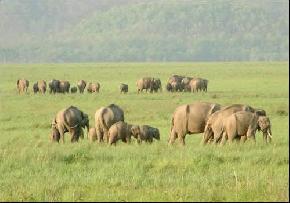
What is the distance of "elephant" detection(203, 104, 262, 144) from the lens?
1830cm

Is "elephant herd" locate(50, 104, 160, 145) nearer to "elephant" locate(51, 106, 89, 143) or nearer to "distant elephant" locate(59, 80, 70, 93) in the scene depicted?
"elephant" locate(51, 106, 89, 143)

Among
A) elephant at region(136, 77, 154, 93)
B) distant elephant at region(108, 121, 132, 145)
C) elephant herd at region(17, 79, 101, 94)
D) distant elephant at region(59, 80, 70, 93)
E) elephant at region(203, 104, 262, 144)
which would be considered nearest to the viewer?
elephant at region(203, 104, 262, 144)

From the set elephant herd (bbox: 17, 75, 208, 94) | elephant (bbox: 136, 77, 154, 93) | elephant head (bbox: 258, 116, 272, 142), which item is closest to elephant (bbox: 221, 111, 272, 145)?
elephant head (bbox: 258, 116, 272, 142)

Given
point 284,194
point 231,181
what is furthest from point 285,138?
point 284,194

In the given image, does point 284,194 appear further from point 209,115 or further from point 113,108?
point 113,108

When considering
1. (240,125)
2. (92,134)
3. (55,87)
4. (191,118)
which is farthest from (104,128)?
(55,87)

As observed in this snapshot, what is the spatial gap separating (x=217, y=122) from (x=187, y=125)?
6.09 ft

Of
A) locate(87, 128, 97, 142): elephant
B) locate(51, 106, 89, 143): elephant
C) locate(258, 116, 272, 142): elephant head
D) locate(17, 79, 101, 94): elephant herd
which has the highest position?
locate(258, 116, 272, 142): elephant head

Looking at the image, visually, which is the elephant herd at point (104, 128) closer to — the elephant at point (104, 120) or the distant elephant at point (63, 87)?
the elephant at point (104, 120)

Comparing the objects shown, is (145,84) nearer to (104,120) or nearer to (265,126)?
(104,120)

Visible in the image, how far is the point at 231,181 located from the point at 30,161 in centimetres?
502

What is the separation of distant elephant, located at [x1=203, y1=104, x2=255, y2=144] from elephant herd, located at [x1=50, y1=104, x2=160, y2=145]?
1929 millimetres

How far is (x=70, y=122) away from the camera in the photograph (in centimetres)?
2258

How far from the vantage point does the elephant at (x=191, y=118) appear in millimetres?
19797
